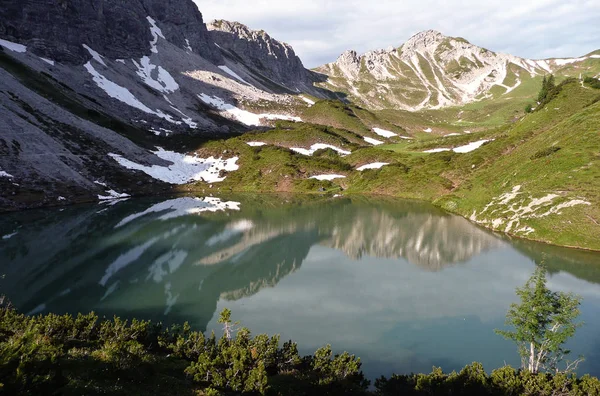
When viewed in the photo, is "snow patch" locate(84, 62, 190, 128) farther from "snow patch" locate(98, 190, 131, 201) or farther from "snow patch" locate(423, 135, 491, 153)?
"snow patch" locate(423, 135, 491, 153)

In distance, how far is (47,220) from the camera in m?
67.4

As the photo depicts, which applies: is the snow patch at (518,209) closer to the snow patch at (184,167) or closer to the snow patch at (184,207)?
the snow patch at (184,207)

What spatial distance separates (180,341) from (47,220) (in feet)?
200

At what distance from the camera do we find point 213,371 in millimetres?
17297

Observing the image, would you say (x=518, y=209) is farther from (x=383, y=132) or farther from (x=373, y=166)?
(x=383, y=132)

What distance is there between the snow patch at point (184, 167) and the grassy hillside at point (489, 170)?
4978mm

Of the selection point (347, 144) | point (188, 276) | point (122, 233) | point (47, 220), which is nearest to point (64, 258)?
point (122, 233)

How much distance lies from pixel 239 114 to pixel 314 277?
16104 centimetres

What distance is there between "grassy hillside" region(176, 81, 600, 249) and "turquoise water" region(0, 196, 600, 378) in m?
5.46

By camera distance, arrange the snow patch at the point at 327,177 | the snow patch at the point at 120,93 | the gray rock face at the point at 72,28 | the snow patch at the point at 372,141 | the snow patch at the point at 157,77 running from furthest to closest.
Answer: the snow patch at the point at 157,77 < the snow patch at the point at 372,141 < the snow patch at the point at 120,93 < the gray rock face at the point at 72,28 < the snow patch at the point at 327,177

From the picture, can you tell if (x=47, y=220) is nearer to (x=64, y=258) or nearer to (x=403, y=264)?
(x=64, y=258)

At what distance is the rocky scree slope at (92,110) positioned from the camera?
87.2 m

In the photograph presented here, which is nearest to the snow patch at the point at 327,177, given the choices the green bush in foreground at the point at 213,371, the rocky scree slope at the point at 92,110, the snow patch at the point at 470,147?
the rocky scree slope at the point at 92,110

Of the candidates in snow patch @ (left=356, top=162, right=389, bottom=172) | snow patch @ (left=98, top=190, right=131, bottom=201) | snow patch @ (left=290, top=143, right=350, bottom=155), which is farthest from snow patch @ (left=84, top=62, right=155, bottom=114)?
snow patch @ (left=356, top=162, right=389, bottom=172)
